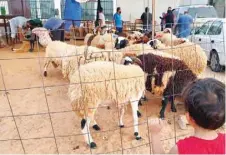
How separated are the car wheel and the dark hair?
5.80 m

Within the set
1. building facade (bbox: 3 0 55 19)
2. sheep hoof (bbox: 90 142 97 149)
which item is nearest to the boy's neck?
sheep hoof (bbox: 90 142 97 149)

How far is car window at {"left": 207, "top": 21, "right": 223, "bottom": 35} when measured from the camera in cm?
673

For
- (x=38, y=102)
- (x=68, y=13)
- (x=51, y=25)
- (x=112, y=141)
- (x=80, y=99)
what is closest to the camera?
(x=80, y=99)

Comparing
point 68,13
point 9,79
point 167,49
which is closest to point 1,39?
point 68,13

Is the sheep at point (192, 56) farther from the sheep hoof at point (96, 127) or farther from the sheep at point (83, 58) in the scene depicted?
the sheep hoof at point (96, 127)

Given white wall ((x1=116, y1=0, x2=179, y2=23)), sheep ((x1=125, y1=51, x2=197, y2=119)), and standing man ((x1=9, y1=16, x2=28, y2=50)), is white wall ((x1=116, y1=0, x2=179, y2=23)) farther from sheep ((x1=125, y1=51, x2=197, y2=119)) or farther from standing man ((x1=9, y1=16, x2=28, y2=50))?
sheep ((x1=125, y1=51, x2=197, y2=119))

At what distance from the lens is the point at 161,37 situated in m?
6.72

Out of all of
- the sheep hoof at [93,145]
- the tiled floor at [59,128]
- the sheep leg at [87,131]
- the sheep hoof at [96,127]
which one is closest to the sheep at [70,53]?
the tiled floor at [59,128]

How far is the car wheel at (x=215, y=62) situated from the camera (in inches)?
262

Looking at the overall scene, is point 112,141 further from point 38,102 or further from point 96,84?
point 38,102

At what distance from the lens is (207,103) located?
120 centimetres

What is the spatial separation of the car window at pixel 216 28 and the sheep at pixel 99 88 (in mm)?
4116

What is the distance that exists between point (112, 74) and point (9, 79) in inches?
154

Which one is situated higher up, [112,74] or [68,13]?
[68,13]
